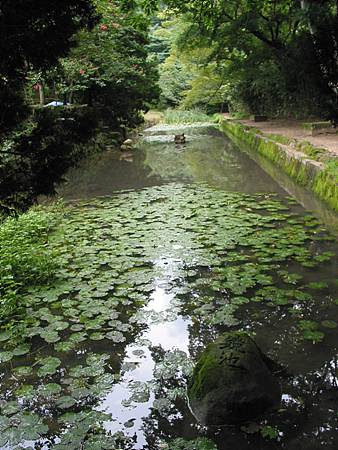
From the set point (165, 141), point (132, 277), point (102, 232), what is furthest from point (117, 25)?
point (132, 277)

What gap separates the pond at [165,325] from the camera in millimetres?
2949

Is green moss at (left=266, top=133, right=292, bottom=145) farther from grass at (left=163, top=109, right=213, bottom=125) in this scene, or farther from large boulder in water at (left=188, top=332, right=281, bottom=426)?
grass at (left=163, top=109, right=213, bottom=125)

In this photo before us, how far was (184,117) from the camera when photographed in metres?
35.3

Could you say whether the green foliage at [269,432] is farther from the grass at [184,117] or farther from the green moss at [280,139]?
the grass at [184,117]

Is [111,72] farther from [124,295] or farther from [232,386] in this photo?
[232,386]

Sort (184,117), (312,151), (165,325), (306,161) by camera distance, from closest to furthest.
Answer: (165,325) < (306,161) < (312,151) < (184,117)

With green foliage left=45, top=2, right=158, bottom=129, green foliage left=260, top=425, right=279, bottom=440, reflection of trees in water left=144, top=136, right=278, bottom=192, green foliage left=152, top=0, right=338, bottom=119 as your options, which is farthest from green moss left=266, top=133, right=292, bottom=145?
green foliage left=260, top=425, right=279, bottom=440

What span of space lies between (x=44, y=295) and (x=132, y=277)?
3.43 ft

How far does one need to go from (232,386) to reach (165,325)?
143cm

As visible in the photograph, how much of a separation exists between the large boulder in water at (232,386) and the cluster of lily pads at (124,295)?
0.35 m

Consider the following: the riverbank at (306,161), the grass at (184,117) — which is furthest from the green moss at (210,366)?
the grass at (184,117)

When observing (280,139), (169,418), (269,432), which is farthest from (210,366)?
(280,139)

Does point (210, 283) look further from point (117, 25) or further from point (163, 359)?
point (117, 25)

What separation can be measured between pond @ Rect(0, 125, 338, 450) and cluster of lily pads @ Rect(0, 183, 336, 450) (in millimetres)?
14
